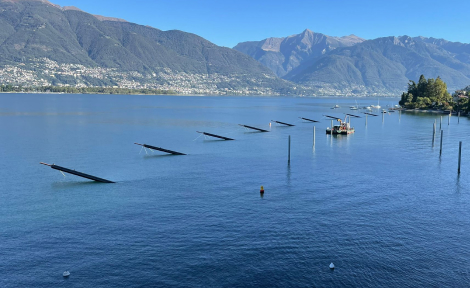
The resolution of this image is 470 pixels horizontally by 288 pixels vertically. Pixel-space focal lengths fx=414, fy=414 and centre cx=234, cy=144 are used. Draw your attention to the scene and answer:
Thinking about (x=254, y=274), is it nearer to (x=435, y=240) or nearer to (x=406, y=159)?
(x=435, y=240)

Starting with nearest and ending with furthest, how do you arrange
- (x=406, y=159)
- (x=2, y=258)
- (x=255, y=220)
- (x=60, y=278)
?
(x=60, y=278)
(x=2, y=258)
(x=255, y=220)
(x=406, y=159)

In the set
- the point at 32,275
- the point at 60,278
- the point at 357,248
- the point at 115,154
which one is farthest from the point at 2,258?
the point at 115,154

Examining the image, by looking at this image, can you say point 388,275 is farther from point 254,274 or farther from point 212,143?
point 212,143

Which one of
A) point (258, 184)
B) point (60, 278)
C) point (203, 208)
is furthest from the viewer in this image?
point (258, 184)

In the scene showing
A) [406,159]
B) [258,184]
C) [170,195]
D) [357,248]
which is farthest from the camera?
[406,159]

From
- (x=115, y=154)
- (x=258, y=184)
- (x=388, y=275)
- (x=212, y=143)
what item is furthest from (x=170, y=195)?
(x=212, y=143)

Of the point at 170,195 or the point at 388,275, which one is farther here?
the point at 170,195
